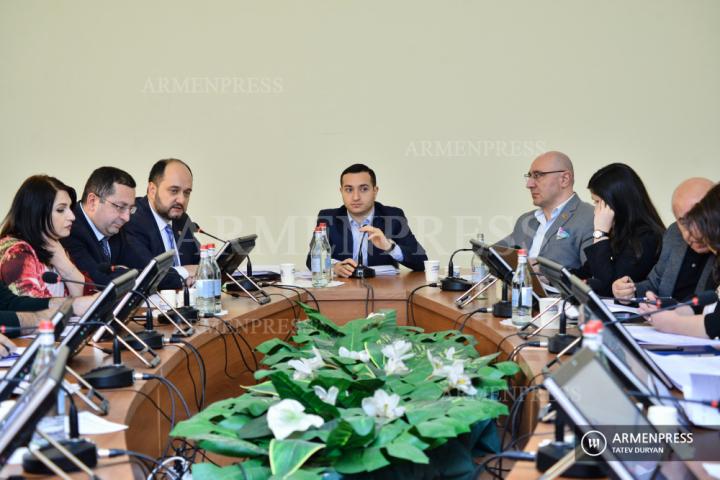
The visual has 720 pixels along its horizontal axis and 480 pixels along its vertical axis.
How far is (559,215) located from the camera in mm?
3838

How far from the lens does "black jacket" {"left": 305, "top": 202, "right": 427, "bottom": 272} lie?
4340 millimetres

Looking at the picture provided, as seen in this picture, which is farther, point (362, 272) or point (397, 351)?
point (362, 272)

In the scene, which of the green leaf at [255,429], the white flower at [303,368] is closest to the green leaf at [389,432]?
the green leaf at [255,429]

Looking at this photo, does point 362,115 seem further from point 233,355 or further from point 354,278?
point 233,355

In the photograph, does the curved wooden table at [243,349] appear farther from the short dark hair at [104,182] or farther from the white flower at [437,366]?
the short dark hair at [104,182]

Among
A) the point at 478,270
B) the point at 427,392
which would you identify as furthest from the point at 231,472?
the point at 478,270

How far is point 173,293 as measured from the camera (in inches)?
119

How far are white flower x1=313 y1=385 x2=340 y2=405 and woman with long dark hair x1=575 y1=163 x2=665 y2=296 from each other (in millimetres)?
1692

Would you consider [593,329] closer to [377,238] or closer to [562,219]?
[562,219]

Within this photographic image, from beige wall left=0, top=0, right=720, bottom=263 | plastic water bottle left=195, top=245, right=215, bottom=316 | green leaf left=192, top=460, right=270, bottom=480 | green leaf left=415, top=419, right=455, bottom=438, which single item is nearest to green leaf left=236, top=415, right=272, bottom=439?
green leaf left=192, top=460, right=270, bottom=480

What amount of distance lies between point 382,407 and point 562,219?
223cm

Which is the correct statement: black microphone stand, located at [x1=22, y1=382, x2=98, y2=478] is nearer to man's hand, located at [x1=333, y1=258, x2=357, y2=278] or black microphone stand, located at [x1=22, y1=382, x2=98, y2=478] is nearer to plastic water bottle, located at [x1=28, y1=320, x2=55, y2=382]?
plastic water bottle, located at [x1=28, y1=320, x2=55, y2=382]

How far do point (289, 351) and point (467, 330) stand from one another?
30.3 inches

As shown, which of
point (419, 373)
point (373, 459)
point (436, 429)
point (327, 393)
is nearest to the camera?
point (373, 459)
